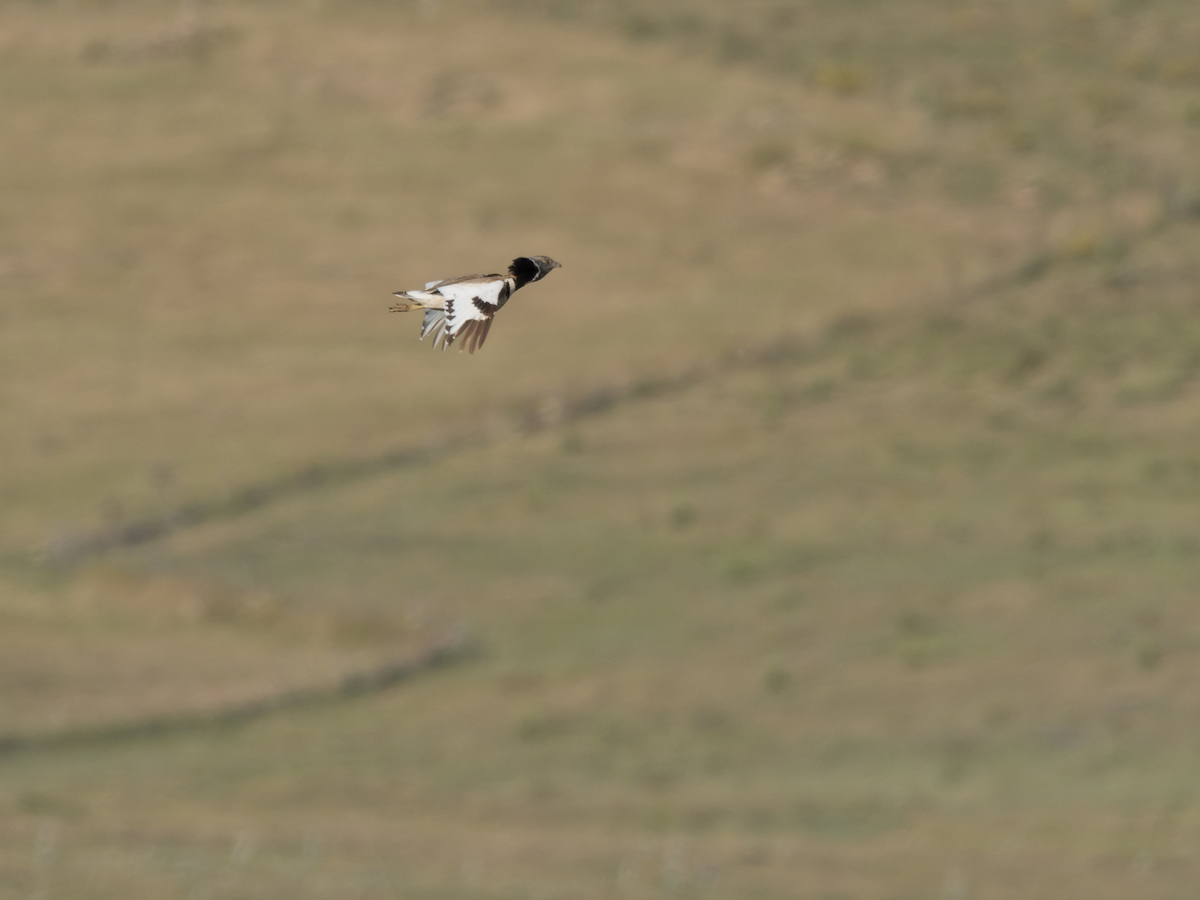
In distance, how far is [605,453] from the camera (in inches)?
2891

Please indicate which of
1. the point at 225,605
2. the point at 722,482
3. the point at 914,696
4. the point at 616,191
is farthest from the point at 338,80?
the point at 914,696

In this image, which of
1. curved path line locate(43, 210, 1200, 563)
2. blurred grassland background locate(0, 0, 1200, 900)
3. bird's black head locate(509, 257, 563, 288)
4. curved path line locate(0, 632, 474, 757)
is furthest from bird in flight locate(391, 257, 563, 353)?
curved path line locate(43, 210, 1200, 563)

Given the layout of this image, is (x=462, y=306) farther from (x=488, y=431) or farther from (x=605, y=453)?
(x=488, y=431)

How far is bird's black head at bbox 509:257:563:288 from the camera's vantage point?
10891 mm

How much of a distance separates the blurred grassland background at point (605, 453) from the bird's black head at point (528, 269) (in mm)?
29509

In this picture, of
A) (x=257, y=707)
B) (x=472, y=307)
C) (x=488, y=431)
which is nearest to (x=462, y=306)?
(x=472, y=307)

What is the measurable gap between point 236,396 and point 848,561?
81.7ft

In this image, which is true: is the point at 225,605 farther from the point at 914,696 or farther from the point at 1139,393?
the point at 1139,393

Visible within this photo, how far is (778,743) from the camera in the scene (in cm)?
5284

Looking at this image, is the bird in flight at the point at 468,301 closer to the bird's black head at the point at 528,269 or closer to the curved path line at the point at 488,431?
the bird's black head at the point at 528,269

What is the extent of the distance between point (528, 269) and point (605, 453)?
62414mm

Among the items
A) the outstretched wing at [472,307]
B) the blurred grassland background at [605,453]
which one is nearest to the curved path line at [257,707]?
the blurred grassland background at [605,453]

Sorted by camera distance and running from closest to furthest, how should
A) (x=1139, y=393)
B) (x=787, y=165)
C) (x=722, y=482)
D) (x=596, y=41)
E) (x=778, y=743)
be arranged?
(x=778, y=743), (x=722, y=482), (x=1139, y=393), (x=787, y=165), (x=596, y=41)

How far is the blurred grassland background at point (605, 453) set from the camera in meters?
48.3
